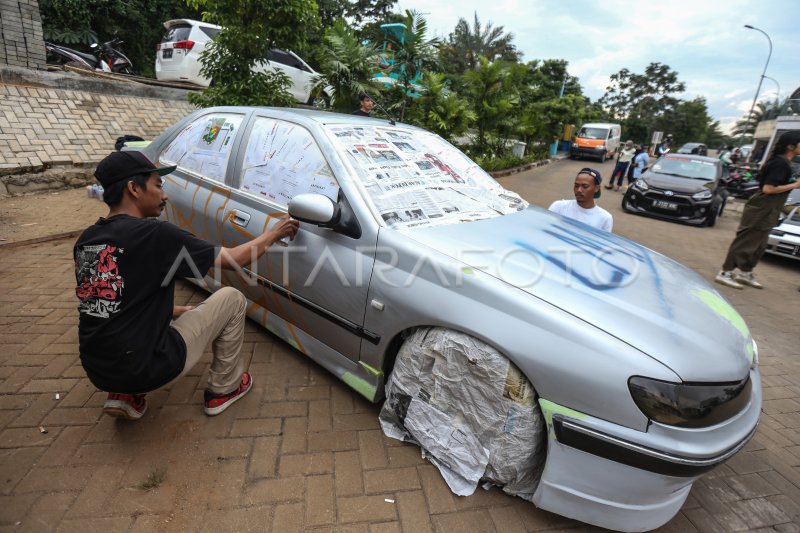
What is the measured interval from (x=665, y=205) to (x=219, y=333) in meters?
9.32

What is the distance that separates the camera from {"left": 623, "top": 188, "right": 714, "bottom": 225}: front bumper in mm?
8383

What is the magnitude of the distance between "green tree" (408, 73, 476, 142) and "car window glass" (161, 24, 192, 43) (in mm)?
5015

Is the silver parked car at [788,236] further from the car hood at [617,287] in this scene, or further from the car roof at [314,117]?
the car roof at [314,117]

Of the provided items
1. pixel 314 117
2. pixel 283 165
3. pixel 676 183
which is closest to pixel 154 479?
pixel 283 165

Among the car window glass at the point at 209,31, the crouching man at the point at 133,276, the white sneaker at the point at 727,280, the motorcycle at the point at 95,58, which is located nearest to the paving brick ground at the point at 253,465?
the crouching man at the point at 133,276

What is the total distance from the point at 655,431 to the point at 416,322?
975 mm

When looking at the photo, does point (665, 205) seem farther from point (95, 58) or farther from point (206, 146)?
point (95, 58)

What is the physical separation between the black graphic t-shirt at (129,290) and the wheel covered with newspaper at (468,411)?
1048 millimetres

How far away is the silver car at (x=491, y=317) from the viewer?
1.48 metres

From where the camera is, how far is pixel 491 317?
1646 mm

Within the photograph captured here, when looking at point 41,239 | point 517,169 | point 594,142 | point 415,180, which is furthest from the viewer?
point 594,142

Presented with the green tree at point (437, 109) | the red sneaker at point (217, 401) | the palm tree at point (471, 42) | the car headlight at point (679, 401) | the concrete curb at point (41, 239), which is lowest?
the concrete curb at point (41, 239)

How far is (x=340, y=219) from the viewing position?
A: 2.04 m

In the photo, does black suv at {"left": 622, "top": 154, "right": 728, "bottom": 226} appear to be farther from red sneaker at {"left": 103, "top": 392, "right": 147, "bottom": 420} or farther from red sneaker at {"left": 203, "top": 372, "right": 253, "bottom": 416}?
red sneaker at {"left": 103, "top": 392, "right": 147, "bottom": 420}
